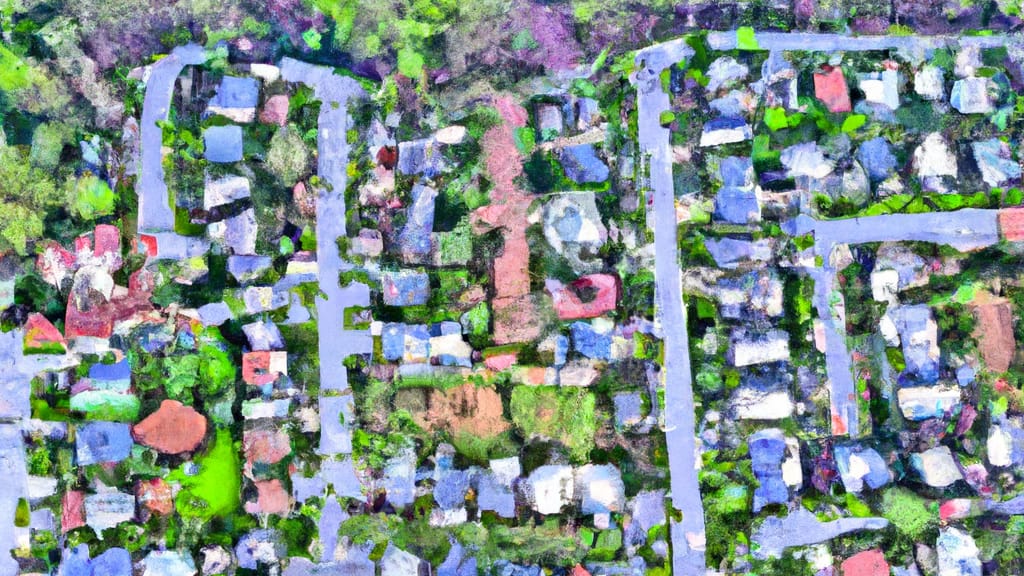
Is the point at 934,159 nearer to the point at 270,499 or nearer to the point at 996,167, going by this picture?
the point at 996,167

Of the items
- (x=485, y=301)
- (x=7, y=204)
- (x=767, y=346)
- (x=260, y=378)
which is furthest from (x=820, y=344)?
(x=7, y=204)

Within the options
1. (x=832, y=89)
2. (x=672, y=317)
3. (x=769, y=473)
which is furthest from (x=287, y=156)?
(x=769, y=473)

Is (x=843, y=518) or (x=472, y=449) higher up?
(x=472, y=449)

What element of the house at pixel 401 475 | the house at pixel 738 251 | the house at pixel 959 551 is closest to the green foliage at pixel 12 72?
the house at pixel 401 475

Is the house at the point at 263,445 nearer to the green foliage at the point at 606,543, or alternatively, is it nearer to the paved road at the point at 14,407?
the paved road at the point at 14,407

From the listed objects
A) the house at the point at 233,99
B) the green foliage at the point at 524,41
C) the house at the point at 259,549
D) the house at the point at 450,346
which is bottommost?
the house at the point at 259,549

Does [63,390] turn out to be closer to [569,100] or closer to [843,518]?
[569,100]

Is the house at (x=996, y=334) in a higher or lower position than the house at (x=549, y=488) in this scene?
higher

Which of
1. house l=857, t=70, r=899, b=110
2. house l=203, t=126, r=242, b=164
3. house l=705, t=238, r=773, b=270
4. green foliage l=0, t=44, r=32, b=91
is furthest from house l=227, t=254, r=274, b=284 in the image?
A: house l=857, t=70, r=899, b=110
